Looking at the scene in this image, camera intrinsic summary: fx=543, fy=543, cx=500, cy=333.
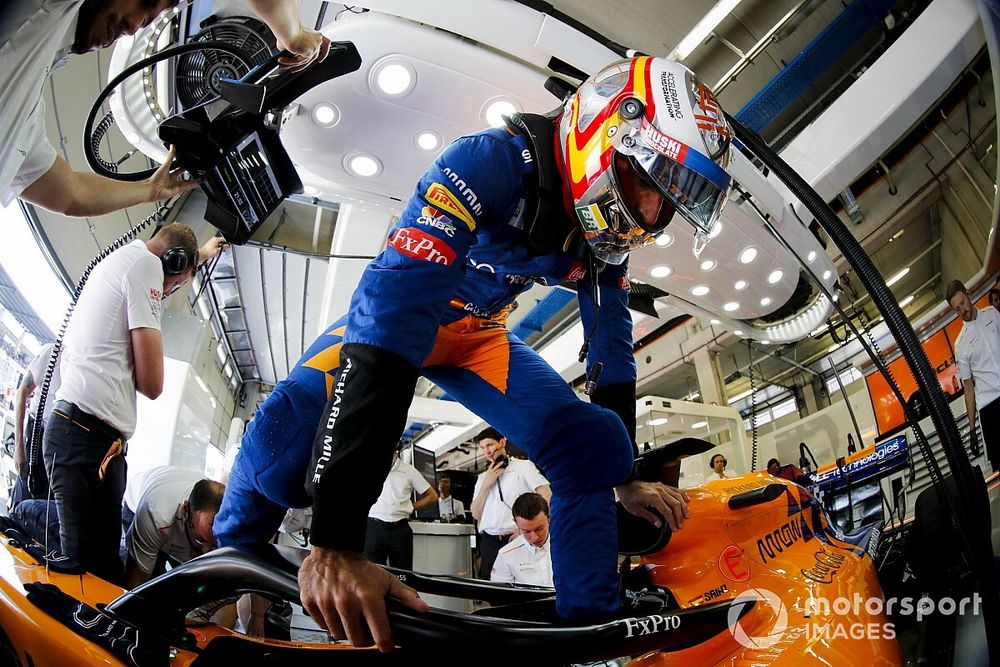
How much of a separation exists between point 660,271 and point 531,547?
7.31ft

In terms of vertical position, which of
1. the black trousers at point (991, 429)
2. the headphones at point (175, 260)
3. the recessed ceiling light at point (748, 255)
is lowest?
the black trousers at point (991, 429)

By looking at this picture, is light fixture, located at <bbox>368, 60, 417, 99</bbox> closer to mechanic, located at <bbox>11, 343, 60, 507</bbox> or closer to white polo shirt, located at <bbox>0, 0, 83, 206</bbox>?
white polo shirt, located at <bbox>0, 0, 83, 206</bbox>

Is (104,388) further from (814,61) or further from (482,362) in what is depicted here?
(814,61)

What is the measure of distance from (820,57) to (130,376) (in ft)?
11.1

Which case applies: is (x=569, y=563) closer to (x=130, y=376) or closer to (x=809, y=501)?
(x=809, y=501)

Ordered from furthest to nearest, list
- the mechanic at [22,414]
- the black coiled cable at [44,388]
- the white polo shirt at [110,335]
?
the mechanic at [22,414] < the white polo shirt at [110,335] < the black coiled cable at [44,388]

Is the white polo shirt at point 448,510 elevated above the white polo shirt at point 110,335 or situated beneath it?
elevated above

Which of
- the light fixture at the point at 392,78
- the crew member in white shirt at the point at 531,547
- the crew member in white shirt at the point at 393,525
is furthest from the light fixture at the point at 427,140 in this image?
the crew member in white shirt at the point at 393,525

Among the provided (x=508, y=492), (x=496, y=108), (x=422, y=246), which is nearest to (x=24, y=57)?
(x=422, y=246)

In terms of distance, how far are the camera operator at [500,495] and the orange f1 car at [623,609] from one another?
10.4 ft

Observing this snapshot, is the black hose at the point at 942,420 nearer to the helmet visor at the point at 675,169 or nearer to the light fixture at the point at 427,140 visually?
the helmet visor at the point at 675,169

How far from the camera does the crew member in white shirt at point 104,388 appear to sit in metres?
1.81

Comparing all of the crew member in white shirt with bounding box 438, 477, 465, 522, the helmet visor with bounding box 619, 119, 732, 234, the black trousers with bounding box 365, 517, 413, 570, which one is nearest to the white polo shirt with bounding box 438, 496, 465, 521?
the crew member in white shirt with bounding box 438, 477, 465, 522

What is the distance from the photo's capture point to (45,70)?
0.96 meters
